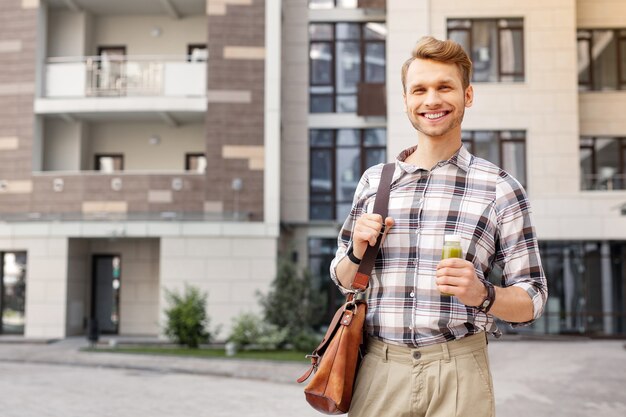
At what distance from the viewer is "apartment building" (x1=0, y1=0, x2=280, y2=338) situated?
23.2m

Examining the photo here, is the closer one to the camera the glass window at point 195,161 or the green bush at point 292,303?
the green bush at point 292,303

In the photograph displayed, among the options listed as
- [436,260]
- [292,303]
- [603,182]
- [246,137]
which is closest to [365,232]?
[436,260]

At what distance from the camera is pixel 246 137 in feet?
77.8

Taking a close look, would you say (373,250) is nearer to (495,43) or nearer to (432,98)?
(432,98)

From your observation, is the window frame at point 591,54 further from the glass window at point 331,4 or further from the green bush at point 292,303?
the green bush at point 292,303

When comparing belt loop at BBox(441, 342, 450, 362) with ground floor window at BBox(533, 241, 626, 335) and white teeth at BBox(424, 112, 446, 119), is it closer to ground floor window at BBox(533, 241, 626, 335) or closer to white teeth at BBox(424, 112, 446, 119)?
white teeth at BBox(424, 112, 446, 119)

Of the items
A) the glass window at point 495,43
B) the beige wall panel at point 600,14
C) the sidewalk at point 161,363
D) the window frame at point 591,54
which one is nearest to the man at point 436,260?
the sidewalk at point 161,363

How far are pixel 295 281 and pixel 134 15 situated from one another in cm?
1115

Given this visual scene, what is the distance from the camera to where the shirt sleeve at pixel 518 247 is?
2584 millimetres

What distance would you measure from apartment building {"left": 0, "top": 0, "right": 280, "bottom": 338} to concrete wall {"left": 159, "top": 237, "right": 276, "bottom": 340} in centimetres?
3

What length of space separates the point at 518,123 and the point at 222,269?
32.6 ft

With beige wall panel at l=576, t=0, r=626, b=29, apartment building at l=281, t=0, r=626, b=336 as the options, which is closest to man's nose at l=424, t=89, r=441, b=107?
apartment building at l=281, t=0, r=626, b=336

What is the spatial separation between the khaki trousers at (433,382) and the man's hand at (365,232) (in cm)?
33

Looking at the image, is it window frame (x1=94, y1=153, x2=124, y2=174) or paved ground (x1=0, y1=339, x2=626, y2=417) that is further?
window frame (x1=94, y1=153, x2=124, y2=174)
